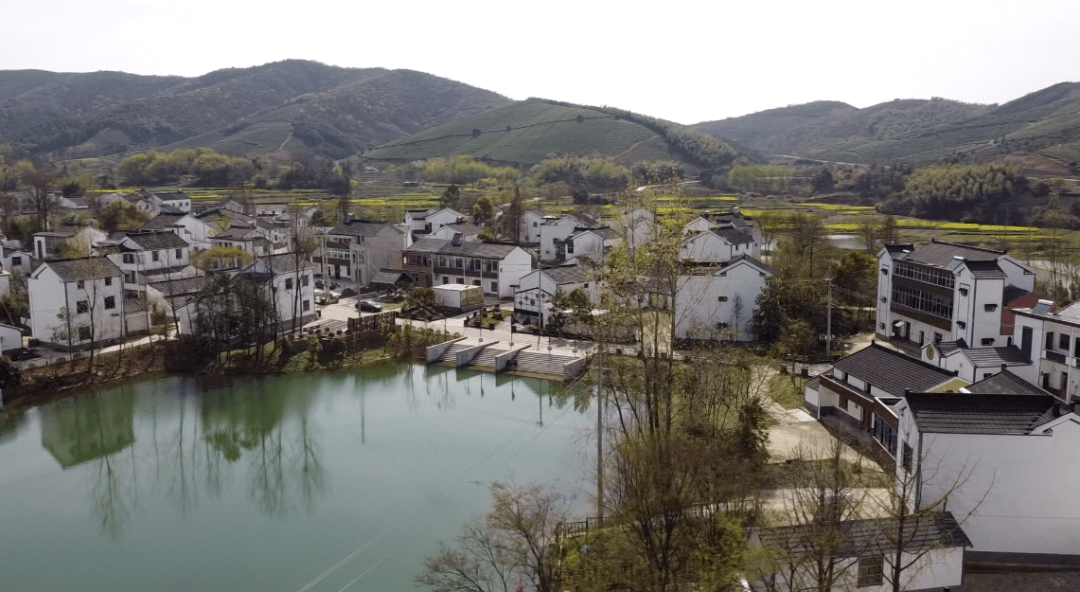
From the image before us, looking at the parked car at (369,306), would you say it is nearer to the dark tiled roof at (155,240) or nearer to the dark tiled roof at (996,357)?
the dark tiled roof at (155,240)

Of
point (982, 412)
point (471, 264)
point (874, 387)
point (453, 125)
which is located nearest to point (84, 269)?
point (471, 264)

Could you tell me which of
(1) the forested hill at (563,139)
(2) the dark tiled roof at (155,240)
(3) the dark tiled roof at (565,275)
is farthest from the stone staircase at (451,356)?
(1) the forested hill at (563,139)

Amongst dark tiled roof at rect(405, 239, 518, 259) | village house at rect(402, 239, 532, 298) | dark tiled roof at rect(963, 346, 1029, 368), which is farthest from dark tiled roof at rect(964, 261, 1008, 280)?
dark tiled roof at rect(405, 239, 518, 259)

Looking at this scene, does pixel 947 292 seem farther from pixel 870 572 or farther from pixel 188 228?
pixel 188 228

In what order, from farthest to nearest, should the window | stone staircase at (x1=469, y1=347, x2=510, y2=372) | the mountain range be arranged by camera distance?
the mountain range, stone staircase at (x1=469, y1=347, x2=510, y2=372), the window

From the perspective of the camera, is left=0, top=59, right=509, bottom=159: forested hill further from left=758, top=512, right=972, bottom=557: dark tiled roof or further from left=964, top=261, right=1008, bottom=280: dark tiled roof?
left=758, top=512, right=972, bottom=557: dark tiled roof

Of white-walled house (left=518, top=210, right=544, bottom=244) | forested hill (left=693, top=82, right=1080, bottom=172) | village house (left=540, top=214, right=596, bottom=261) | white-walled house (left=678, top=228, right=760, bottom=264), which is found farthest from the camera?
forested hill (left=693, top=82, right=1080, bottom=172)
